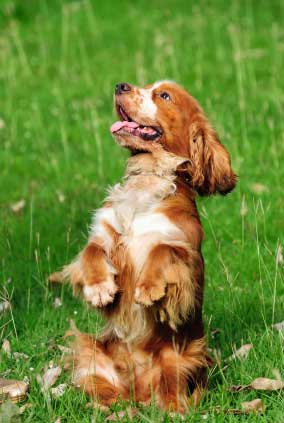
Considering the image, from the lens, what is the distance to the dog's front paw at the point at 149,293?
442 cm

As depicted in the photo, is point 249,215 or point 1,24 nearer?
point 249,215

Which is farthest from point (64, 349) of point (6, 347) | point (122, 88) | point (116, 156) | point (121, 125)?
point (116, 156)

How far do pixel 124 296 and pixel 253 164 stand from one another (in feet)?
12.5

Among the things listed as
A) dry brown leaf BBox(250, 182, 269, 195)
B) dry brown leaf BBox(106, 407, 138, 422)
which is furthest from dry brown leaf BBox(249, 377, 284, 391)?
dry brown leaf BBox(250, 182, 269, 195)

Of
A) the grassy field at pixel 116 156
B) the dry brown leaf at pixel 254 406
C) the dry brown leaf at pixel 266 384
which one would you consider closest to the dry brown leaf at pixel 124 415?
the grassy field at pixel 116 156

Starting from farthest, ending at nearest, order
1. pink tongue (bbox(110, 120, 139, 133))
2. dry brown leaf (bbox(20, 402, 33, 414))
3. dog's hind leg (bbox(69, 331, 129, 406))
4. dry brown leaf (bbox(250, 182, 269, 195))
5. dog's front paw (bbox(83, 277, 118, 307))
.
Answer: dry brown leaf (bbox(250, 182, 269, 195)), pink tongue (bbox(110, 120, 139, 133)), dog's hind leg (bbox(69, 331, 129, 406)), dog's front paw (bbox(83, 277, 118, 307)), dry brown leaf (bbox(20, 402, 33, 414))

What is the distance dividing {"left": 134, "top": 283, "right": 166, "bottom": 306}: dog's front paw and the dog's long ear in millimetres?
685

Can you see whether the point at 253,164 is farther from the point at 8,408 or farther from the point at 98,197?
the point at 8,408

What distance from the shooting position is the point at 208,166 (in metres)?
4.95

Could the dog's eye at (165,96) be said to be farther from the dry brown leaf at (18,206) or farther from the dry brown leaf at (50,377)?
the dry brown leaf at (18,206)

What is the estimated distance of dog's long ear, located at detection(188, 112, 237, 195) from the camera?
492cm

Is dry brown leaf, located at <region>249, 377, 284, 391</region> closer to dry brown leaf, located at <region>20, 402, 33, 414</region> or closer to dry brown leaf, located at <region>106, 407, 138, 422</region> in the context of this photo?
dry brown leaf, located at <region>106, 407, 138, 422</region>

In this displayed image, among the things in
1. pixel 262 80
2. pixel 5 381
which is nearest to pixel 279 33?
pixel 262 80

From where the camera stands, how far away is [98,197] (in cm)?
775
